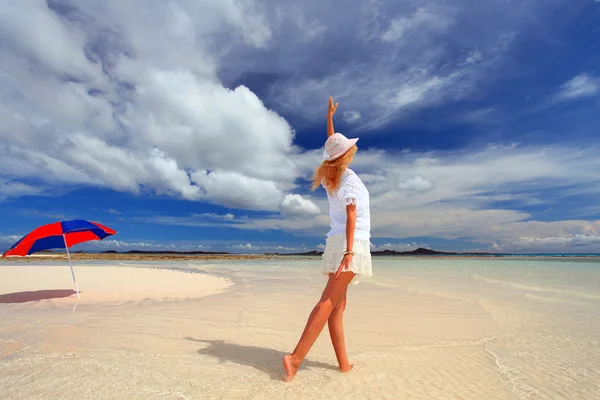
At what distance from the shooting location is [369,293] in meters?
10.4

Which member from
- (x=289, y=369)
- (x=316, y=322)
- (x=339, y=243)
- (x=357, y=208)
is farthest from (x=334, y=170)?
(x=289, y=369)

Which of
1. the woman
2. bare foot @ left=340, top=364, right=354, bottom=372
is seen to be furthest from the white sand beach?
the woman

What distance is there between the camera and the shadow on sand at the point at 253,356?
392 cm

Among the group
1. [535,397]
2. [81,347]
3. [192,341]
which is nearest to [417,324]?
[535,397]

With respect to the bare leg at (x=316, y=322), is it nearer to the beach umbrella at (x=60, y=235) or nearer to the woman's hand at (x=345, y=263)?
the woman's hand at (x=345, y=263)

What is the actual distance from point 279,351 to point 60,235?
6.94 m

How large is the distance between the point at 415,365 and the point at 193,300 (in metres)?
6.19

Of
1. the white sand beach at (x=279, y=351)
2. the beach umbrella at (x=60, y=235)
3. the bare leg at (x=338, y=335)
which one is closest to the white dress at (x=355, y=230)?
the bare leg at (x=338, y=335)

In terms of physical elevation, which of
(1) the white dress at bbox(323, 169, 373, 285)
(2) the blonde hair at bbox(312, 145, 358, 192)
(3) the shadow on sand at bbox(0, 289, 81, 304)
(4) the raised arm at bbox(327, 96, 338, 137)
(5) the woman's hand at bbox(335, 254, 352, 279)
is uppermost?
(4) the raised arm at bbox(327, 96, 338, 137)

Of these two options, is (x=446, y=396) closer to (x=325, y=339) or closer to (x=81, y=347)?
(x=325, y=339)

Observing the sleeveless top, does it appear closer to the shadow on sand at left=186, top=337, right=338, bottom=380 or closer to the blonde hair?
the blonde hair

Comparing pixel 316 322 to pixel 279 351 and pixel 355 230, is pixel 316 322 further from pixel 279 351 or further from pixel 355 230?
pixel 279 351

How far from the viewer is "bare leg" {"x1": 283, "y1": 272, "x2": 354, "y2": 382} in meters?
3.53

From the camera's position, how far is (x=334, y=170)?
12.7ft
